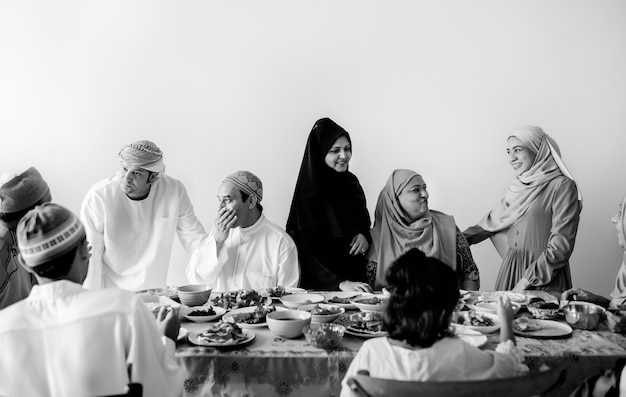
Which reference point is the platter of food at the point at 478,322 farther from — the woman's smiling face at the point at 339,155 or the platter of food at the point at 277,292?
the woman's smiling face at the point at 339,155

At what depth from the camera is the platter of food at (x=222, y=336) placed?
1862 millimetres

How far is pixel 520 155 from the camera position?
388cm

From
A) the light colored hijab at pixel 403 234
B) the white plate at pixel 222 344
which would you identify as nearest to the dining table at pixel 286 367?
the white plate at pixel 222 344

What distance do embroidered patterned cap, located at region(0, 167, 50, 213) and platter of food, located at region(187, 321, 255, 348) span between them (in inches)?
37.8

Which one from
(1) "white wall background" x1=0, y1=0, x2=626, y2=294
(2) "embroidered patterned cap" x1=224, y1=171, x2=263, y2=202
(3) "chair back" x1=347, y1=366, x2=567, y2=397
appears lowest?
(3) "chair back" x1=347, y1=366, x2=567, y2=397

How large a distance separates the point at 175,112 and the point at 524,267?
3.10 meters

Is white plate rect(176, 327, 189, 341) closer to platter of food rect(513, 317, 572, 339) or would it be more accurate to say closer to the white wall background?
platter of food rect(513, 317, 572, 339)

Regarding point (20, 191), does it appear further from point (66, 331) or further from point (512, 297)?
point (512, 297)

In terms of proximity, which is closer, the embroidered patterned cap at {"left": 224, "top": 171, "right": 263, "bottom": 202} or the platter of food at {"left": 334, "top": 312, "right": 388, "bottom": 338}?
the platter of food at {"left": 334, "top": 312, "right": 388, "bottom": 338}

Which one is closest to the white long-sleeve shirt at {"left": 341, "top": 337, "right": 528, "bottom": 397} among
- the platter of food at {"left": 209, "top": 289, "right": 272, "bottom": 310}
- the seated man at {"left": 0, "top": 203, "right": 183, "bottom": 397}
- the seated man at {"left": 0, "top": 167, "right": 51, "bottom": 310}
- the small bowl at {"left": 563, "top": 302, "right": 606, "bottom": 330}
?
the seated man at {"left": 0, "top": 203, "right": 183, "bottom": 397}

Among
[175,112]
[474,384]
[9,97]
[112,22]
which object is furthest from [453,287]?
[9,97]

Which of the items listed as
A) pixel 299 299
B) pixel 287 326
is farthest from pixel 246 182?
pixel 287 326

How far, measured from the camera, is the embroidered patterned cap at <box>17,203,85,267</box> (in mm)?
1483

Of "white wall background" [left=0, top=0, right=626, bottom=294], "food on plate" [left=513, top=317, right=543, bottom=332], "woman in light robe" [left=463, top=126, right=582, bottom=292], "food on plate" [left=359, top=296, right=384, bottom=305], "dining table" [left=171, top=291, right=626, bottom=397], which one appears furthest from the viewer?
"white wall background" [left=0, top=0, right=626, bottom=294]
